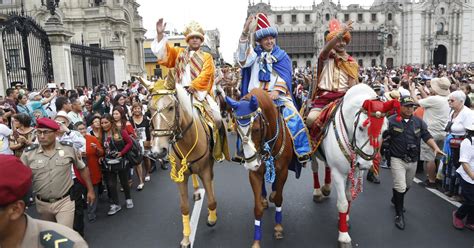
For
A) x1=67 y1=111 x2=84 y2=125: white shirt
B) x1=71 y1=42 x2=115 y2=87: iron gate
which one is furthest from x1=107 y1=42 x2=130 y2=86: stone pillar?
x1=67 y1=111 x2=84 y2=125: white shirt

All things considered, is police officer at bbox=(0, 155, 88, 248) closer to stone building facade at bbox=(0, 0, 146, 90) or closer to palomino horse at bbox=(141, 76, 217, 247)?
palomino horse at bbox=(141, 76, 217, 247)

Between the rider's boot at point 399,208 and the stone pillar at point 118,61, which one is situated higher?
the stone pillar at point 118,61

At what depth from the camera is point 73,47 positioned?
582 inches

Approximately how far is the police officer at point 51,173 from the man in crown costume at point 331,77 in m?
3.35

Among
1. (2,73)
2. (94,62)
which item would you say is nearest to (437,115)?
(2,73)

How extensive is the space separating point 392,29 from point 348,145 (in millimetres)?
76883

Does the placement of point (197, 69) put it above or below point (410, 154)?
above

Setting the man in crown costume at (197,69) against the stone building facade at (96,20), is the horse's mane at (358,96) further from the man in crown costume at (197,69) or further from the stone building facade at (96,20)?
the stone building facade at (96,20)

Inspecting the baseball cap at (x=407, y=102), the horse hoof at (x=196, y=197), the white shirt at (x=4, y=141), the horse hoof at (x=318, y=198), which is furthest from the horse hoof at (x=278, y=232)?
the white shirt at (x=4, y=141)

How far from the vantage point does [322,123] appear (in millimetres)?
4961

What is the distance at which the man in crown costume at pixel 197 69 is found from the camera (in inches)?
200

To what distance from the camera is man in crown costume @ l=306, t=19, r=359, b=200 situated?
504cm

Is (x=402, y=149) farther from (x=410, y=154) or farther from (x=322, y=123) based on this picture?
(x=322, y=123)

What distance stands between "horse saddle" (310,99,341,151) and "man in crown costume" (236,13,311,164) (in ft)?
0.82
